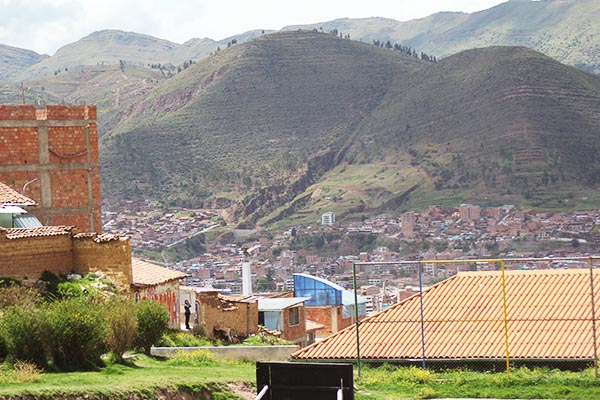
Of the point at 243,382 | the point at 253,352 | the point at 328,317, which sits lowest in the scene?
the point at 328,317

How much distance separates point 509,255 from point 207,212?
146 feet

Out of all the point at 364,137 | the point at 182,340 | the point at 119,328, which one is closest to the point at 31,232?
the point at 182,340

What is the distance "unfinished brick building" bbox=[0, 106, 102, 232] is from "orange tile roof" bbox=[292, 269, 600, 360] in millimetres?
12307

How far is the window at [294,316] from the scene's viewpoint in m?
37.3

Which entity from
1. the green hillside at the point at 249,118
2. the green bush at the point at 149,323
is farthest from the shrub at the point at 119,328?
the green hillside at the point at 249,118

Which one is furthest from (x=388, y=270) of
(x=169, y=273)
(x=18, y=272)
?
(x=18, y=272)

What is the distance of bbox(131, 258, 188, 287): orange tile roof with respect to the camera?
2589cm

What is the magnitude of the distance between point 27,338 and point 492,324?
8.71 meters

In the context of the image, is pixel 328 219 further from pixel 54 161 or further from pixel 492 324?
pixel 492 324

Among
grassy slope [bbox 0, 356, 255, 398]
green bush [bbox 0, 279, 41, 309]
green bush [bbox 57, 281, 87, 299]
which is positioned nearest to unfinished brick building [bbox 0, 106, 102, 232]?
green bush [bbox 57, 281, 87, 299]

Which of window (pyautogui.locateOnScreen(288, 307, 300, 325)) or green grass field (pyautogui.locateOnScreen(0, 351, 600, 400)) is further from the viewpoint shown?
window (pyautogui.locateOnScreen(288, 307, 300, 325))

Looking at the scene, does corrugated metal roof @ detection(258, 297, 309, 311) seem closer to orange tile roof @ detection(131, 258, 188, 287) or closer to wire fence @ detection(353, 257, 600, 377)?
orange tile roof @ detection(131, 258, 188, 287)

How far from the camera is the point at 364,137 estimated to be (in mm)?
162250

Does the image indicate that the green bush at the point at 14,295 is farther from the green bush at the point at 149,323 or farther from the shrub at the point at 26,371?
the shrub at the point at 26,371
